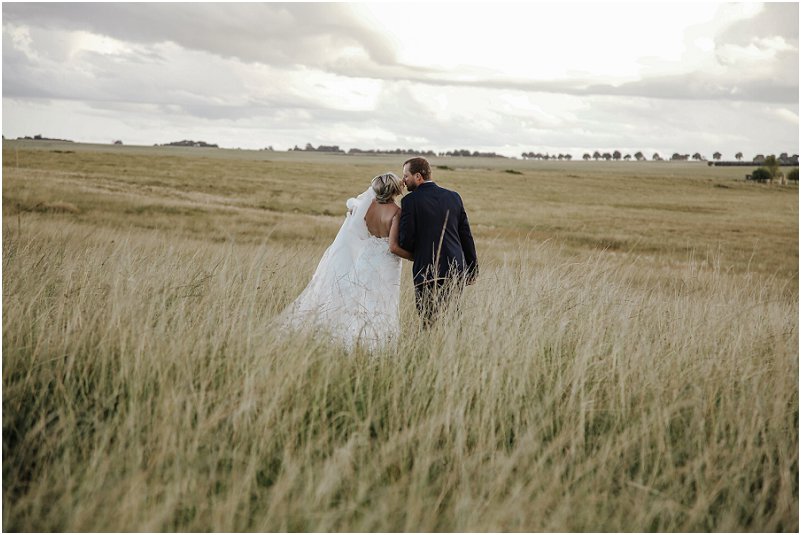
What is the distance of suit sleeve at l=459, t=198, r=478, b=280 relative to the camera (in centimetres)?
722

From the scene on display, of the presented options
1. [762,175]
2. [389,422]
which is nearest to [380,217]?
[389,422]

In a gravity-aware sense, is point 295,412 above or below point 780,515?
above

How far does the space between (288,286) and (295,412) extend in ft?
12.9

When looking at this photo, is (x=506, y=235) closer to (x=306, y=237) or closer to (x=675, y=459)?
(x=306, y=237)

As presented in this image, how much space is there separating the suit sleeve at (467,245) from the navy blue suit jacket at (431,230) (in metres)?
0.07

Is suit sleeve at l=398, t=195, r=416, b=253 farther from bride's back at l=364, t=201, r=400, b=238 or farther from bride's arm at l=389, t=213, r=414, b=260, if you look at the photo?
bride's back at l=364, t=201, r=400, b=238

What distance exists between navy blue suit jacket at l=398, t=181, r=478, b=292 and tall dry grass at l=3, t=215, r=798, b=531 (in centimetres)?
197

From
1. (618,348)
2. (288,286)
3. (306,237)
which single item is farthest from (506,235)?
(618,348)

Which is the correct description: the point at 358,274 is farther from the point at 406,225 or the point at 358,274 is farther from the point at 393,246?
the point at 406,225

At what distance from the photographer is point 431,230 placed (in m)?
6.97

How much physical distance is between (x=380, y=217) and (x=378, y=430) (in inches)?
152

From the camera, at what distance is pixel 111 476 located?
3207 mm

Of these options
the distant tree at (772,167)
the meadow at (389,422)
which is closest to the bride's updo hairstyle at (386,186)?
the meadow at (389,422)

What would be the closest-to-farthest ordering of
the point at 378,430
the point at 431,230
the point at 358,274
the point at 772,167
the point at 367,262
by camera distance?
the point at 378,430, the point at 431,230, the point at 358,274, the point at 367,262, the point at 772,167
